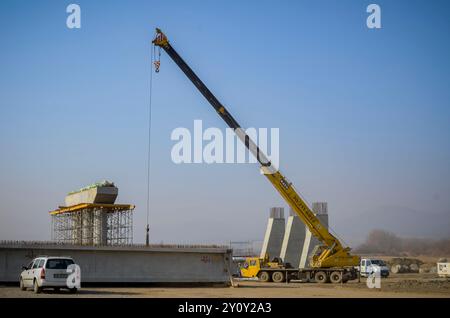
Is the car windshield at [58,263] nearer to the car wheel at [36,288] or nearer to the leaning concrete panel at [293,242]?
the car wheel at [36,288]

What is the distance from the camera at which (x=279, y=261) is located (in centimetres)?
4616

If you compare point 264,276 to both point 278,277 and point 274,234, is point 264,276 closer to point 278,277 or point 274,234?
point 278,277

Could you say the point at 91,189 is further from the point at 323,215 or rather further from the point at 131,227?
the point at 323,215

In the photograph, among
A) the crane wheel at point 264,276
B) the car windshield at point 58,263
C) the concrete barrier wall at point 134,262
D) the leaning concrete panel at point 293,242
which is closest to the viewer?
the car windshield at point 58,263

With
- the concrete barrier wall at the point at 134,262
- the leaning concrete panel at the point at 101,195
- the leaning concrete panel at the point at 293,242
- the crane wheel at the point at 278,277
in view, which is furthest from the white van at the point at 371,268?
the leaning concrete panel at the point at 101,195

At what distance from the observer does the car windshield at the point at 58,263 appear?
25.5m

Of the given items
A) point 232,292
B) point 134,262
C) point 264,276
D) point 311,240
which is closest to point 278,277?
point 264,276

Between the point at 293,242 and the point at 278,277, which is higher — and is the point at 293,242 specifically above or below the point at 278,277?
above

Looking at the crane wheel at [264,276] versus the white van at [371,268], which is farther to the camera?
the white van at [371,268]

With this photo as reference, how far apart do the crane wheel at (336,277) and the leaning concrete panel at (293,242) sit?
1565 centimetres

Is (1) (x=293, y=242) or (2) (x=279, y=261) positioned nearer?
(2) (x=279, y=261)

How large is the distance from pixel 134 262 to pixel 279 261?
14163 millimetres

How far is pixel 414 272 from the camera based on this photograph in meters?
71.0

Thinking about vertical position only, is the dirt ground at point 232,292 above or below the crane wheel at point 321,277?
above
